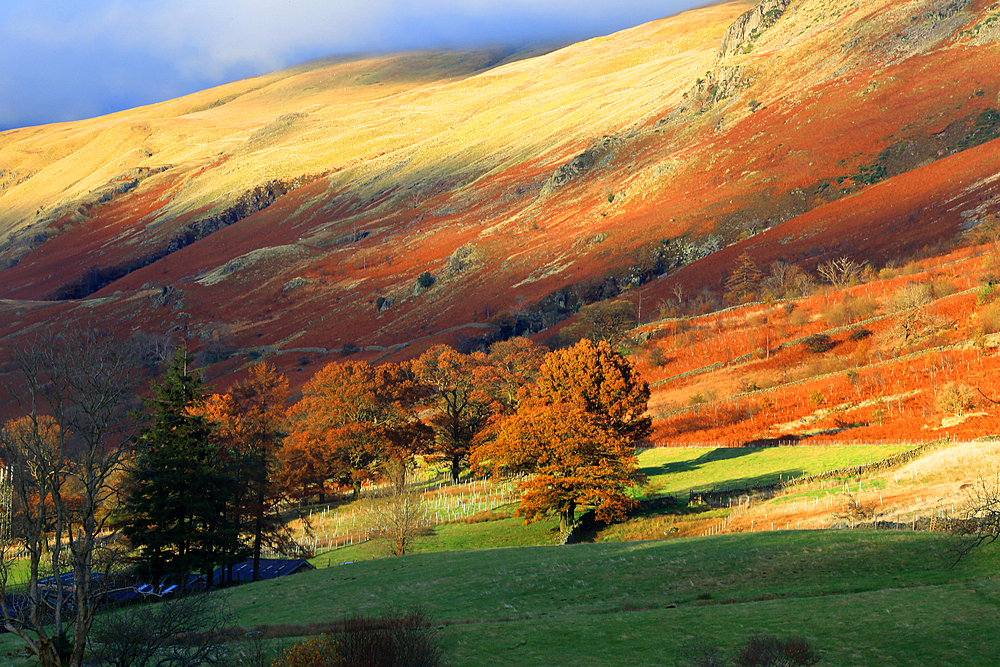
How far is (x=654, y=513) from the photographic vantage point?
3597 cm

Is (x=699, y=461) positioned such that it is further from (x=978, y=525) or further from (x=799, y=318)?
(x=978, y=525)

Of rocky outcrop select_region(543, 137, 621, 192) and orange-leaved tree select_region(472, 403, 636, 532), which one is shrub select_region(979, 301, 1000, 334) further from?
rocky outcrop select_region(543, 137, 621, 192)

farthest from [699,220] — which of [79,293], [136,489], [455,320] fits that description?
[79,293]

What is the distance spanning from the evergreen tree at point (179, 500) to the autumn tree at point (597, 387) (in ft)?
65.2

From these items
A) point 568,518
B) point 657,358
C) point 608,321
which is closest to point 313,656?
point 568,518

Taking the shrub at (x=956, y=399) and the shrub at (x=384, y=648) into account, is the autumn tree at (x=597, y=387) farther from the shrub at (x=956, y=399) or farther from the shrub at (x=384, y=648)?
the shrub at (x=384, y=648)

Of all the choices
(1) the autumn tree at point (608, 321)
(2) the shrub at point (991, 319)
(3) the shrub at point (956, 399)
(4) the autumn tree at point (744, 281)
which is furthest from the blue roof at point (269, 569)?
(4) the autumn tree at point (744, 281)

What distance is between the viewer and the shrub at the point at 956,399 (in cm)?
4272

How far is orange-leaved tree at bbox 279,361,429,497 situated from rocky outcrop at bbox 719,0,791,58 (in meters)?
119

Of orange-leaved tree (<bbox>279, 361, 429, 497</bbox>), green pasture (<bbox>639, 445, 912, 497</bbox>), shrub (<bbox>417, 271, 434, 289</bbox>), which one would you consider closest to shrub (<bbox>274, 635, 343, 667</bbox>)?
green pasture (<bbox>639, 445, 912, 497</bbox>)

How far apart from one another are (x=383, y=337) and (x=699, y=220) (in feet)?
160

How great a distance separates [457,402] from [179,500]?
31087mm

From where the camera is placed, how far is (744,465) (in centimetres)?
4125

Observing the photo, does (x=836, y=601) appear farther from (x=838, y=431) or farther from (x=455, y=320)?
(x=455, y=320)
